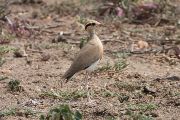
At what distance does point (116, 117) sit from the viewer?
686 centimetres

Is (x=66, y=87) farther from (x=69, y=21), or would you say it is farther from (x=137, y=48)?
(x=69, y=21)

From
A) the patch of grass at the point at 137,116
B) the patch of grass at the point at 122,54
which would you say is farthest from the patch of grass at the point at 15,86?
the patch of grass at the point at 122,54

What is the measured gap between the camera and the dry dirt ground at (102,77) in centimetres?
720

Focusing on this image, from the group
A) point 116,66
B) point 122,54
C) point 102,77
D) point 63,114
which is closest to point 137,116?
point 63,114

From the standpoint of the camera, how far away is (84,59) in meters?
7.73

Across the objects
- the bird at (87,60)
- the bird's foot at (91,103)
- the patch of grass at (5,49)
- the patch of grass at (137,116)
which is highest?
the bird at (87,60)

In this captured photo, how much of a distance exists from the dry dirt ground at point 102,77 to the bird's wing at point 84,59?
0.27m

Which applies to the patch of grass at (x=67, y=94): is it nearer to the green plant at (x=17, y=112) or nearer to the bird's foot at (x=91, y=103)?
the bird's foot at (x=91, y=103)

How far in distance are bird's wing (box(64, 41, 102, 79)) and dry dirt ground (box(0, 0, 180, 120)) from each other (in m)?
0.27

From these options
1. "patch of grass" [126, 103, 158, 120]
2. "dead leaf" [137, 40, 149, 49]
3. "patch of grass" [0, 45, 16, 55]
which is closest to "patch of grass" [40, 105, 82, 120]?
"patch of grass" [126, 103, 158, 120]

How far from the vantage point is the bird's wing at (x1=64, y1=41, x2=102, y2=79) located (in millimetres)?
7652

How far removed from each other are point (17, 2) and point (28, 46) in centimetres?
298

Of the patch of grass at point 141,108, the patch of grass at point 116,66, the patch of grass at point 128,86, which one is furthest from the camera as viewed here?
the patch of grass at point 116,66

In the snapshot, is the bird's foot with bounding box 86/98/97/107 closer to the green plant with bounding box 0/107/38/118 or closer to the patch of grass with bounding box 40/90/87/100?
the patch of grass with bounding box 40/90/87/100
